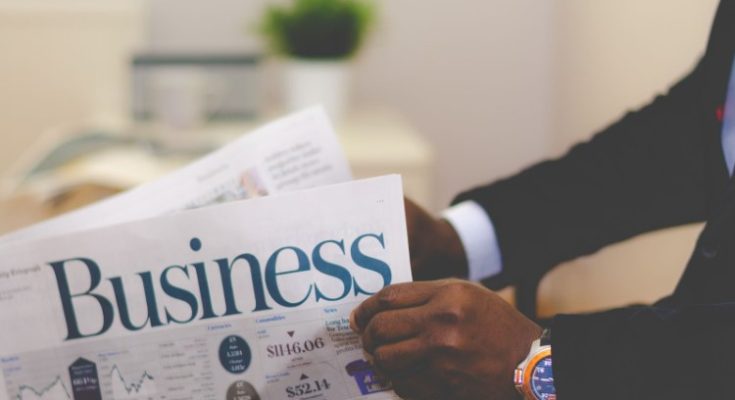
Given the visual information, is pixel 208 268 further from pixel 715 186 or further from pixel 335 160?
pixel 715 186

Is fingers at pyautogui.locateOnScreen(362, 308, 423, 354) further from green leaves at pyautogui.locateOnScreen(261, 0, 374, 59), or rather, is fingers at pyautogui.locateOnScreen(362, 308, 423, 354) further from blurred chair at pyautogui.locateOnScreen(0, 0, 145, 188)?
blurred chair at pyautogui.locateOnScreen(0, 0, 145, 188)

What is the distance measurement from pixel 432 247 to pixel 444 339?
33cm

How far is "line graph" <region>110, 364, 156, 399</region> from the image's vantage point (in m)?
0.61

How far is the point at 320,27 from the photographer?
185 cm

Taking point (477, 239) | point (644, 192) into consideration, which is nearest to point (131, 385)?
point (477, 239)

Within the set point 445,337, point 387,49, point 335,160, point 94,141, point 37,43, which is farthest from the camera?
point 387,49

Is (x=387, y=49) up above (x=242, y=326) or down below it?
above

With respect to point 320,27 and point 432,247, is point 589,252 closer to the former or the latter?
point 432,247

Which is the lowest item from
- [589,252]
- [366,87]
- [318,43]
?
[589,252]

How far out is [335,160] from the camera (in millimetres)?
750

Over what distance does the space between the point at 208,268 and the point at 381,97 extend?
178 cm

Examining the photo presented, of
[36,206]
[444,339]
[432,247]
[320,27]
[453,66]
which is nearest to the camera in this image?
[444,339]

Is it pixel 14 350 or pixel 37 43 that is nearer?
pixel 14 350

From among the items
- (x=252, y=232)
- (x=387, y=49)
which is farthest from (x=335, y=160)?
(x=387, y=49)
